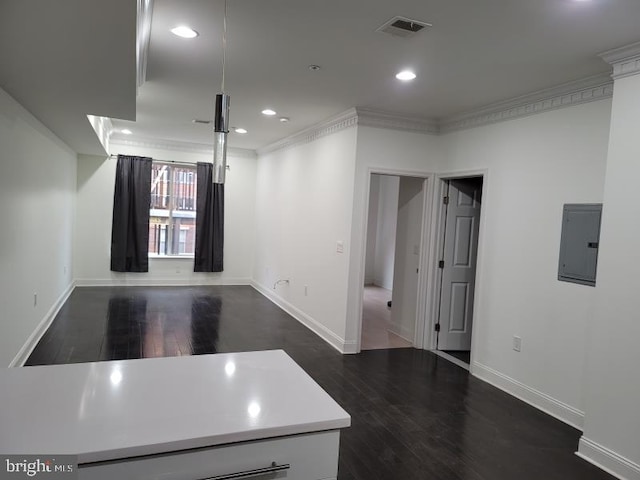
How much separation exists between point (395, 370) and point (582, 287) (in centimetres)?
185

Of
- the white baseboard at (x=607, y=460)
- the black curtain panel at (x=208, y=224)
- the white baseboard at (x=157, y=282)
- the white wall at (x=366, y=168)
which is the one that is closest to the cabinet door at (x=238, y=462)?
the white baseboard at (x=607, y=460)

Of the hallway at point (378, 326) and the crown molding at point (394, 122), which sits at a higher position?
the crown molding at point (394, 122)

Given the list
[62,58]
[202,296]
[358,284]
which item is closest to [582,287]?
[358,284]

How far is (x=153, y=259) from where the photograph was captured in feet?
26.7

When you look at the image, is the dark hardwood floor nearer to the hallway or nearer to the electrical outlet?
the hallway

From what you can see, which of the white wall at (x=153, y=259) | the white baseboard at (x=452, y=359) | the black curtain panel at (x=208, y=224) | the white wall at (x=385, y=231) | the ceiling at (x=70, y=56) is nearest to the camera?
the ceiling at (x=70, y=56)

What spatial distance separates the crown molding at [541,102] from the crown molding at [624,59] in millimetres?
404

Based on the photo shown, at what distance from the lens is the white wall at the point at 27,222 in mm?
3318

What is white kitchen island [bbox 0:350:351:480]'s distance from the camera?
1.11 meters

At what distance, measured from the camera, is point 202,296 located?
7426mm

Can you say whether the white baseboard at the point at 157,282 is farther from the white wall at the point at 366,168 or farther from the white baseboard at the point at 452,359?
the white baseboard at the point at 452,359

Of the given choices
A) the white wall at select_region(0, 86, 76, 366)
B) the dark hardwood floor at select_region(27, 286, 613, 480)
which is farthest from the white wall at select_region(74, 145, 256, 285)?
the white wall at select_region(0, 86, 76, 366)

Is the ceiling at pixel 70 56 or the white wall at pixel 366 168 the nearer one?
the ceiling at pixel 70 56

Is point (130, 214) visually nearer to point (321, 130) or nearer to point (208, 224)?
point (208, 224)
